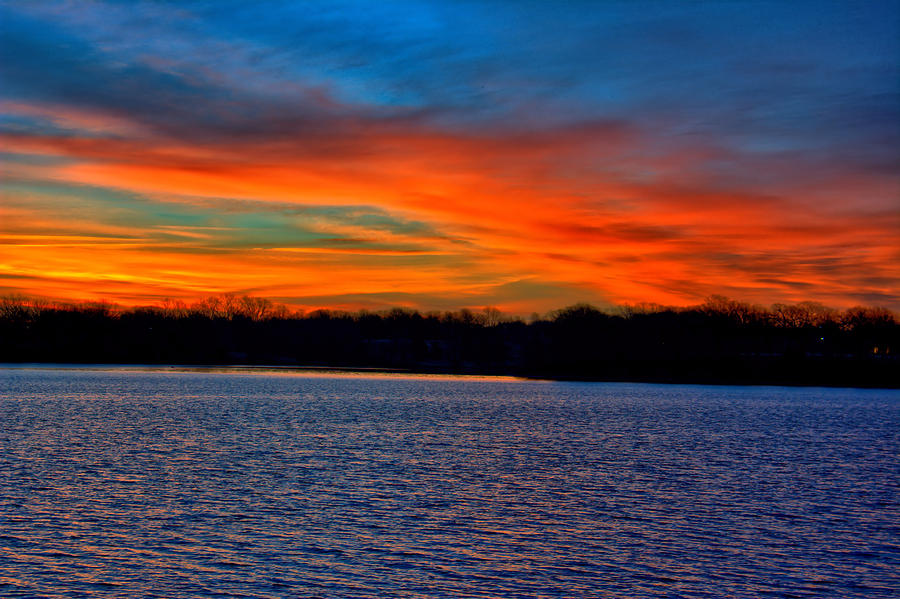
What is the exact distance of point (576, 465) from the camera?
134 feet

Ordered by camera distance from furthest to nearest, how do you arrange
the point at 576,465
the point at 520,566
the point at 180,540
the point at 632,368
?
the point at 632,368 < the point at 576,465 < the point at 180,540 < the point at 520,566

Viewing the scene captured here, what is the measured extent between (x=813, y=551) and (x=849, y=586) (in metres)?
3.62

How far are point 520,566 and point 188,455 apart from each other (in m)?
24.6

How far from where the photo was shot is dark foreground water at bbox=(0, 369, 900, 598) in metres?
20.0

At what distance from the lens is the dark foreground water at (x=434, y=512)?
65.7ft

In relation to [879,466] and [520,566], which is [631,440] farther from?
[520,566]

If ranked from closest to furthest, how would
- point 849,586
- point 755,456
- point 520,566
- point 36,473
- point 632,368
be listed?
point 849,586
point 520,566
point 36,473
point 755,456
point 632,368

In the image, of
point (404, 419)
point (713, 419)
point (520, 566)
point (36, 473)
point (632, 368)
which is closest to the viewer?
point (520, 566)

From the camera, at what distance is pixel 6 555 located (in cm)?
2108

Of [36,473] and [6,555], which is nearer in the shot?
[6,555]

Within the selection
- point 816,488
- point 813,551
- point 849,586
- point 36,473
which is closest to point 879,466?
point 816,488

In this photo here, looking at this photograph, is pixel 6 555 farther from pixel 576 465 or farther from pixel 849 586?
pixel 576 465

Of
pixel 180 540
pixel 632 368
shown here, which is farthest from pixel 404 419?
pixel 632 368

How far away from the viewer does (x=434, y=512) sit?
2781cm
